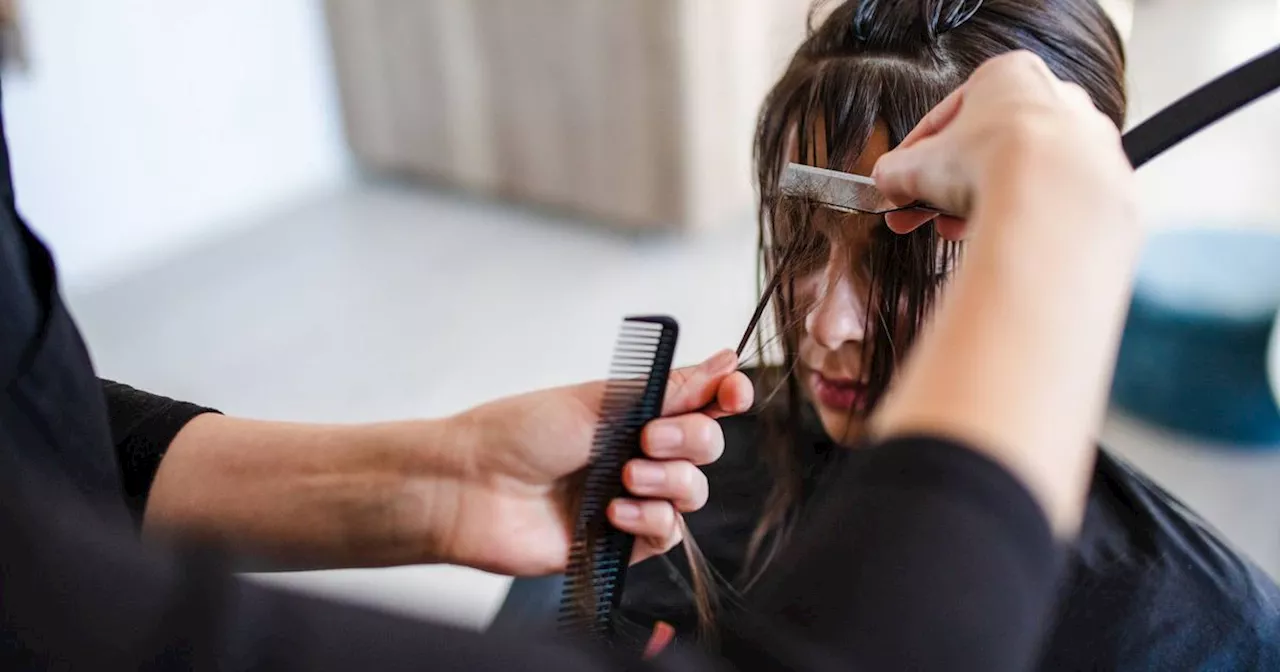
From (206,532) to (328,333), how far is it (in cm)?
134

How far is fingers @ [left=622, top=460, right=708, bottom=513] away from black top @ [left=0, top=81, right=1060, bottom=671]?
285 millimetres

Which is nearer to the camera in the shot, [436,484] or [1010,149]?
[1010,149]

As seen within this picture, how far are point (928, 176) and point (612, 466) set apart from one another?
309 mm

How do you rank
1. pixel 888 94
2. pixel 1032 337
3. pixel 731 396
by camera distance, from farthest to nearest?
1. pixel 888 94
2. pixel 731 396
3. pixel 1032 337

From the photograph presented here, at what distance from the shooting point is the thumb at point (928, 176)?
1.48 ft

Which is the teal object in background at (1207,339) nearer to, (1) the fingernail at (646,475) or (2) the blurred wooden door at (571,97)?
(2) the blurred wooden door at (571,97)

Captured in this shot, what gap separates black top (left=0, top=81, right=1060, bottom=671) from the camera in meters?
0.34

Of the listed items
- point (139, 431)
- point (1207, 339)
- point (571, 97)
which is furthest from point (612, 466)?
point (571, 97)

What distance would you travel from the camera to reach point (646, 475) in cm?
67

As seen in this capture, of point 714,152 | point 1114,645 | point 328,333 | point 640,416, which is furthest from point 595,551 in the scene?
point 714,152

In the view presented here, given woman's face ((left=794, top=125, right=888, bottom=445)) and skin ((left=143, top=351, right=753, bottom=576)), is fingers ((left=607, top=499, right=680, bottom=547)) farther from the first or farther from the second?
woman's face ((left=794, top=125, right=888, bottom=445))

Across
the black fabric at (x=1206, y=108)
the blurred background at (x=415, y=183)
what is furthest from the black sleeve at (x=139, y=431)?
the blurred background at (x=415, y=183)

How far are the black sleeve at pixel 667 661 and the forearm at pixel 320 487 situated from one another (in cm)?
33

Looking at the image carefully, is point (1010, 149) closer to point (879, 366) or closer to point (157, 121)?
point (879, 366)
